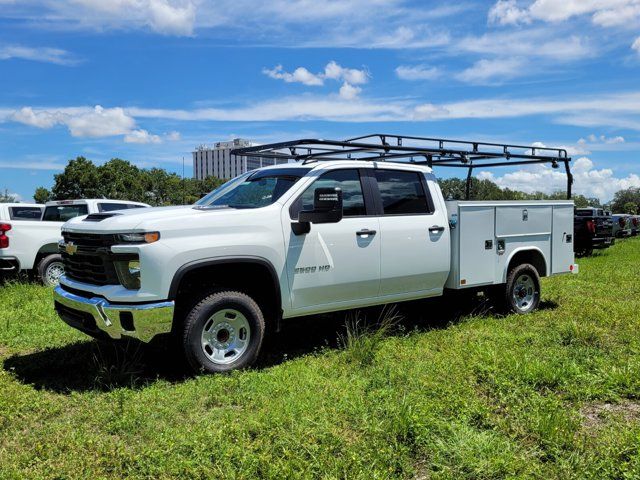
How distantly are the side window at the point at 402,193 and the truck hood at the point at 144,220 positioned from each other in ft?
5.84

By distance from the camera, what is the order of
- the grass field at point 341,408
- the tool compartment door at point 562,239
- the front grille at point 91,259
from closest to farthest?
the grass field at point 341,408 → the front grille at point 91,259 → the tool compartment door at point 562,239

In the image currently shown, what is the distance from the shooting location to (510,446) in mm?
3658

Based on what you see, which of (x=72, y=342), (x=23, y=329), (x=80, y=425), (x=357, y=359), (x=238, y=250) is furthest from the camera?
(x=23, y=329)

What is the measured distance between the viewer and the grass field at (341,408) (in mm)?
3461

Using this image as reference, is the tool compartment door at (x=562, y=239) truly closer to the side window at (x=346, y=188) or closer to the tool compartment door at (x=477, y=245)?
the tool compartment door at (x=477, y=245)

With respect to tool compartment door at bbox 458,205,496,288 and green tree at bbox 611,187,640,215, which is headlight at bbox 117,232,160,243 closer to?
tool compartment door at bbox 458,205,496,288

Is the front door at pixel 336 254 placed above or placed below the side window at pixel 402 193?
below

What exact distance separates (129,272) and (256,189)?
1706mm

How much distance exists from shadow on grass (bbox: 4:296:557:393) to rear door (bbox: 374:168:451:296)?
62 centimetres

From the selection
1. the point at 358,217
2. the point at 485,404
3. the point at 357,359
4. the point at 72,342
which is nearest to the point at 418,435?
the point at 485,404

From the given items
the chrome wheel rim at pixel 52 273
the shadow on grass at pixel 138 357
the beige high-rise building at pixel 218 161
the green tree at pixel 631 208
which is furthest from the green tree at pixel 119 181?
the green tree at pixel 631 208

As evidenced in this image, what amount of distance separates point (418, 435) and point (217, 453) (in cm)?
131

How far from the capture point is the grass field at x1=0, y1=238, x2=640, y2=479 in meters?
3.46

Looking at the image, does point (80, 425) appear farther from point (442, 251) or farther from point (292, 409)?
point (442, 251)
